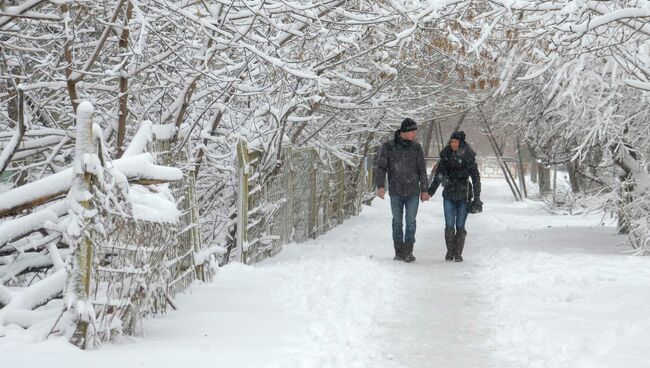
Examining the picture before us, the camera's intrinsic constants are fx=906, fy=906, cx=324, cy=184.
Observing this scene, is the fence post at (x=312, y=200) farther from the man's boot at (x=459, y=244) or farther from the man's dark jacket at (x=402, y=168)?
the man's boot at (x=459, y=244)

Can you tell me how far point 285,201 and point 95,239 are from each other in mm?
8123

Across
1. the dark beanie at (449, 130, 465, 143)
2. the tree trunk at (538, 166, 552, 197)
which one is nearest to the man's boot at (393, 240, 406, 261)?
the dark beanie at (449, 130, 465, 143)

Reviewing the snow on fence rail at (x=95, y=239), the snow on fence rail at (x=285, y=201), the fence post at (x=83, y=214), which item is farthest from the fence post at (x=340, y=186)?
the fence post at (x=83, y=214)

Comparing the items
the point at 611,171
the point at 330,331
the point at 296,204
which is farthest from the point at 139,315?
the point at 611,171

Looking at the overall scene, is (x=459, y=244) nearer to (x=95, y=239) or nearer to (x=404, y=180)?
(x=404, y=180)

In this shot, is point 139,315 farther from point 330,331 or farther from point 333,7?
point 333,7

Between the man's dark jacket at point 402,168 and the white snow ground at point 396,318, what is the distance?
99 centimetres

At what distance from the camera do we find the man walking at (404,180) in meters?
12.0

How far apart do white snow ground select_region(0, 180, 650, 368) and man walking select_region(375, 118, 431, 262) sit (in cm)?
35

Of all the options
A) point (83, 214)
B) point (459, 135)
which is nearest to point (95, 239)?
point (83, 214)

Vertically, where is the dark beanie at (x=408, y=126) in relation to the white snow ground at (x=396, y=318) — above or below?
above

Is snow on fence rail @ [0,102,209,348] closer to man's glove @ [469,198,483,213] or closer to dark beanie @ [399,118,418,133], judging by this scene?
dark beanie @ [399,118,418,133]

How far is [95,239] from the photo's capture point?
16.3 ft

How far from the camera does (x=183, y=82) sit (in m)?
8.40
